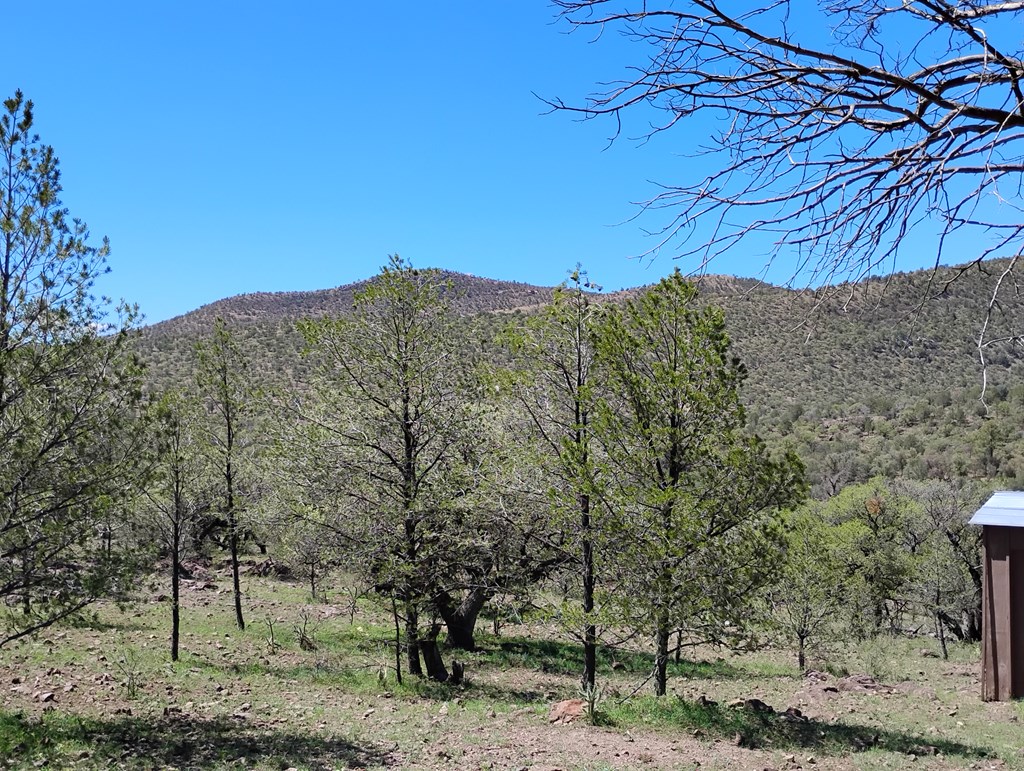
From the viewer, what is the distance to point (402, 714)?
36.1 feet

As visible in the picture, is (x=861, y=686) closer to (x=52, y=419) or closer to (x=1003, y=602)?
(x=1003, y=602)

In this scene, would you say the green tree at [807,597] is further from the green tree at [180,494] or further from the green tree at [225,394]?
the green tree at [180,494]

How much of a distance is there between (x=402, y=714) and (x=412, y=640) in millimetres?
2533

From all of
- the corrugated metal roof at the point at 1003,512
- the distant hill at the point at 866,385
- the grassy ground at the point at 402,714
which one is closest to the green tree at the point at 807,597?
the grassy ground at the point at 402,714

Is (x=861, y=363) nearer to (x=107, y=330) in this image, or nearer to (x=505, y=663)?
(x=505, y=663)

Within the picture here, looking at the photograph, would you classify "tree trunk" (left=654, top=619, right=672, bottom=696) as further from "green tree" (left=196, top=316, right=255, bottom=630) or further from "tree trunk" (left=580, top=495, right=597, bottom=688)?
"green tree" (left=196, top=316, right=255, bottom=630)

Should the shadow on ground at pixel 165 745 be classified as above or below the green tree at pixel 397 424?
below

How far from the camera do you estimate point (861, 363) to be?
56.5m

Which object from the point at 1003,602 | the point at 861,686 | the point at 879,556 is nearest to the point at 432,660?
the point at 861,686

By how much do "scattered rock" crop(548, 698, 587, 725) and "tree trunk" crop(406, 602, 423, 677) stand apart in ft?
11.3

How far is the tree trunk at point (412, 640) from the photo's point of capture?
1337cm

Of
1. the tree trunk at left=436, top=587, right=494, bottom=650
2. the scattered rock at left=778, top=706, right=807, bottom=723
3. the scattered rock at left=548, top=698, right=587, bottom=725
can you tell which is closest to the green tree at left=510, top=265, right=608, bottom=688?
the scattered rock at left=548, top=698, right=587, bottom=725

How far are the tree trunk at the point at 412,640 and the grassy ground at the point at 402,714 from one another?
52 cm

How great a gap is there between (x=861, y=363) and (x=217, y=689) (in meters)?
54.8
